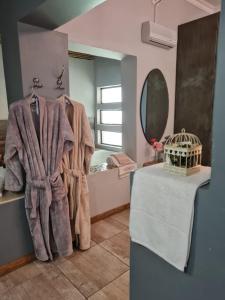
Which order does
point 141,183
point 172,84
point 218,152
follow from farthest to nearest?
point 172,84
point 141,183
point 218,152

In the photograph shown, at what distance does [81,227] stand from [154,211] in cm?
124

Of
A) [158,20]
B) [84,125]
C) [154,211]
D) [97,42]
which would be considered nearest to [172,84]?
[158,20]

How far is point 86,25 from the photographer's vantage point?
219 cm

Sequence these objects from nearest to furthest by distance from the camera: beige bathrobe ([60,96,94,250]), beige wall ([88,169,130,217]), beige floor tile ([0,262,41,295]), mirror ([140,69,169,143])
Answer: beige floor tile ([0,262,41,295]), beige bathrobe ([60,96,94,250]), beige wall ([88,169,130,217]), mirror ([140,69,169,143])

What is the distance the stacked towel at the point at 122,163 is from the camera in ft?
8.99

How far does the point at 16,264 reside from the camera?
1.85 metres

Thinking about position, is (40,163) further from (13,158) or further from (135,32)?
(135,32)

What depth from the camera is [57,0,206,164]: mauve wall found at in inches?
87.1

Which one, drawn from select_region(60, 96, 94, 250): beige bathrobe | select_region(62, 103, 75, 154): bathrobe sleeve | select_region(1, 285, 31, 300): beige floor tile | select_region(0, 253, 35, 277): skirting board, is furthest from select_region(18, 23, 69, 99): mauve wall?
select_region(1, 285, 31, 300): beige floor tile

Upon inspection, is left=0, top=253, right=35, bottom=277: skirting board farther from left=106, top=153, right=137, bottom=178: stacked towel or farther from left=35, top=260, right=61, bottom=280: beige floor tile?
left=106, top=153, right=137, bottom=178: stacked towel

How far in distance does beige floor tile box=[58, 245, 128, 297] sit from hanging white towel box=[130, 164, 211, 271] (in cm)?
84

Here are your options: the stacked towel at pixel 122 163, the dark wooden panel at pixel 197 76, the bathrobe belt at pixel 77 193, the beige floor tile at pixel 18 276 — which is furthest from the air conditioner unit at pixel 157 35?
the beige floor tile at pixel 18 276

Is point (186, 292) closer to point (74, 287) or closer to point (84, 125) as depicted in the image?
point (74, 287)

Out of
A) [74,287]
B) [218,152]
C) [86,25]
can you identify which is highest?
[86,25]
